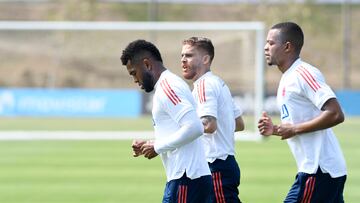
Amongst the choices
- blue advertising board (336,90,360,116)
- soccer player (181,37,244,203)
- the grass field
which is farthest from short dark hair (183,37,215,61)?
blue advertising board (336,90,360,116)

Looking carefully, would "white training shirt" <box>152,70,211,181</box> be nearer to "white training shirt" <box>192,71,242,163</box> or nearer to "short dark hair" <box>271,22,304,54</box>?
"short dark hair" <box>271,22,304,54</box>

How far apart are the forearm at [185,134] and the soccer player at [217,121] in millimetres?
1641

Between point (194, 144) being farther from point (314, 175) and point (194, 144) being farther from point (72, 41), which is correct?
point (72, 41)

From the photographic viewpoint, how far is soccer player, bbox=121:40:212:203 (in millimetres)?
7367

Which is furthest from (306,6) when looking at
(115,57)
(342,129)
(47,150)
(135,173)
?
(135,173)

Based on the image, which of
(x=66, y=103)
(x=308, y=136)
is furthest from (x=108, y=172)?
(x=66, y=103)

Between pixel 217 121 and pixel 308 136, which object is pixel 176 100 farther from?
pixel 217 121

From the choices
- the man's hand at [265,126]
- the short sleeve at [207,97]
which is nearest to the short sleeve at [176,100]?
the man's hand at [265,126]

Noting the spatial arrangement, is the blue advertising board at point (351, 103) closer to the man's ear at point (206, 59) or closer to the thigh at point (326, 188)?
the man's ear at point (206, 59)

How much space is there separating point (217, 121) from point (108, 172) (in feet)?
27.7

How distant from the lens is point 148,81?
7.57m

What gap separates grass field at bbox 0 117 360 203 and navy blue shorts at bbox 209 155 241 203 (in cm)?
408

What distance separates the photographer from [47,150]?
2298cm

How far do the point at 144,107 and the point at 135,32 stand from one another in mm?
3324
